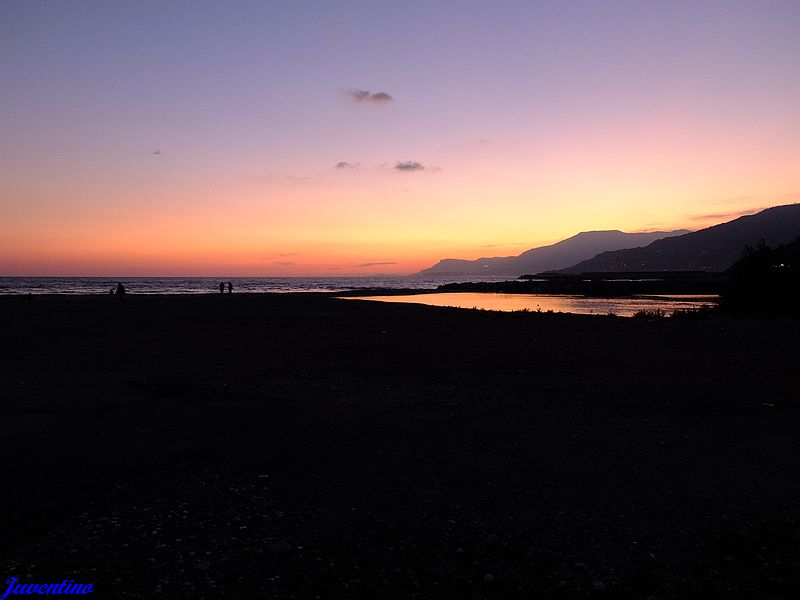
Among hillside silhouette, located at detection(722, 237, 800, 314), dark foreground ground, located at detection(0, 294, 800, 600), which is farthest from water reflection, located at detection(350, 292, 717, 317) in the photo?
dark foreground ground, located at detection(0, 294, 800, 600)

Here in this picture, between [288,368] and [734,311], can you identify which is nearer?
[288,368]

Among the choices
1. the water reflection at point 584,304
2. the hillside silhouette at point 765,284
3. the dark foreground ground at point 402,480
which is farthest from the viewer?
the water reflection at point 584,304

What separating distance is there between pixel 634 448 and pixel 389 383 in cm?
609

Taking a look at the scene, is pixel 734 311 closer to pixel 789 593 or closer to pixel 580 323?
pixel 580 323

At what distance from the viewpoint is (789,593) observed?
419cm

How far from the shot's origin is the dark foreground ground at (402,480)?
4.44 metres

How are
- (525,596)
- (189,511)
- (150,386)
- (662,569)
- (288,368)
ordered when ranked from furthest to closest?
(288,368), (150,386), (189,511), (662,569), (525,596)

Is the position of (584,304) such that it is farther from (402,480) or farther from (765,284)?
(402,480)

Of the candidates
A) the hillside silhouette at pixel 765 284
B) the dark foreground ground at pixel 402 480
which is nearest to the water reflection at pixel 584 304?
the hillside silhouette at pixel 765 284

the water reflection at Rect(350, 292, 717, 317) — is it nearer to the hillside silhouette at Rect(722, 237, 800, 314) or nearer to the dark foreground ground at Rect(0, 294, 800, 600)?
the hillside silhouette at Rect(722, 237, 800, 314)

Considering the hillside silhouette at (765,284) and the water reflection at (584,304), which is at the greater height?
the hillside silhouette at (765,284)

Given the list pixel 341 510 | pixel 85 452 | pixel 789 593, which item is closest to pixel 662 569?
pixel 789 593

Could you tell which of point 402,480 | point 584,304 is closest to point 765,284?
point 584,304

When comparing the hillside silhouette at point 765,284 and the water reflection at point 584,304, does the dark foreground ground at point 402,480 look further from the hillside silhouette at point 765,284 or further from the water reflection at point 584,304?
the water reflection at point 584,304
